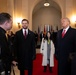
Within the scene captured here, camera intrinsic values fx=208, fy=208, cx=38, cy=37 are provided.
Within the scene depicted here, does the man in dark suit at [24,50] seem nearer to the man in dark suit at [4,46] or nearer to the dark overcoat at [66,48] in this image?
the dark overcoat at [66,48]

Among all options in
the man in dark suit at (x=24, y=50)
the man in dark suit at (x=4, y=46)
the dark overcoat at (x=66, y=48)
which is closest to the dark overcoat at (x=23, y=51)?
the man in dark suit at (x=24, y=50)

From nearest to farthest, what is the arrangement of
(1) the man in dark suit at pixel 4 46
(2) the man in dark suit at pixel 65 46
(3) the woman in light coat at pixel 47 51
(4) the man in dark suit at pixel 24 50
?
(1) the man in dark suit at pixel 4 46
(2) the man in dark suit at pixel 65 46
(4) the man in dark suit at pixel 24 50
(3) the woman in light coat at pixel 47 51

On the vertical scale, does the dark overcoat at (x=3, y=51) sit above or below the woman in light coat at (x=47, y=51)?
above

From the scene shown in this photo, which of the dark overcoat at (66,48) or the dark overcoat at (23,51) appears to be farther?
the dark overcoat at (23,51)

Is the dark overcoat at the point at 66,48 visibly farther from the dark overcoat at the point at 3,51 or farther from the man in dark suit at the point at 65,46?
the dark overcoat at the point at 3,51

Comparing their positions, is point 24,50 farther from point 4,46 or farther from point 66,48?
point 4,46

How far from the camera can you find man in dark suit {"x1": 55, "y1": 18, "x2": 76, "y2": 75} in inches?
187

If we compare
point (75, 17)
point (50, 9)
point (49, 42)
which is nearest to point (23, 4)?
point (75, 17)

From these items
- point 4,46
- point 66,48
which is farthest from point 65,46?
point 4,46

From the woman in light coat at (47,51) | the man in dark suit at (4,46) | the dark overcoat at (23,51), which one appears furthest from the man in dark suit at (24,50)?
the woman in light coat at (47,51)

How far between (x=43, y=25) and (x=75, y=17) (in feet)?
29.5

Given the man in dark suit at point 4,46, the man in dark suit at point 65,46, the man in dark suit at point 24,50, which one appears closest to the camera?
the man in dark suit at point 4,46

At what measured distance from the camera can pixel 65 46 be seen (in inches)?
187

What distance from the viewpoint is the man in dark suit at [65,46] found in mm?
4754
